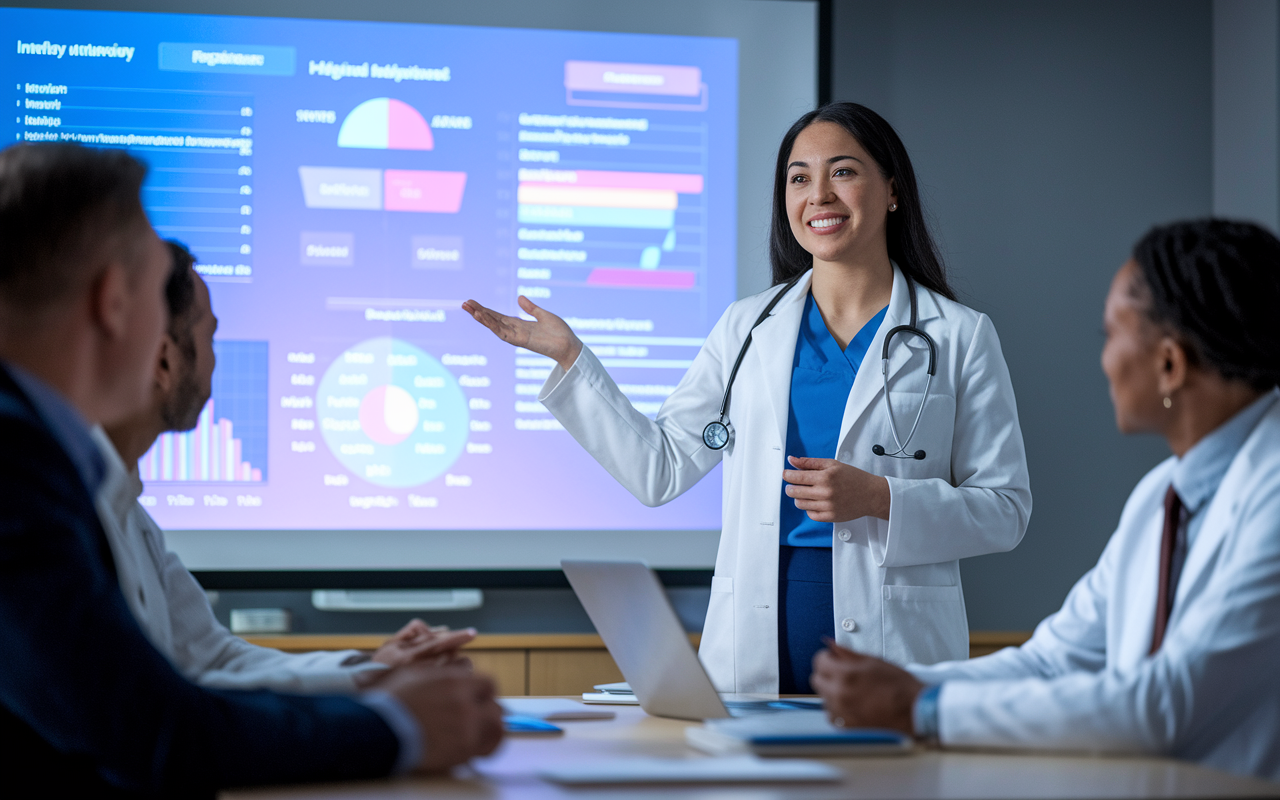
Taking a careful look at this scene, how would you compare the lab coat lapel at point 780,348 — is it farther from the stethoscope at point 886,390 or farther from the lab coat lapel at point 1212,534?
the lab coat lapel at point 1212,534

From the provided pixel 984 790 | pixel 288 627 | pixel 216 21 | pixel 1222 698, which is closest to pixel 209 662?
pixel 984 790

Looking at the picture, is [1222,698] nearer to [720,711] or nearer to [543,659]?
[720,711]

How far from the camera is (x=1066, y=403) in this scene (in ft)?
11.0

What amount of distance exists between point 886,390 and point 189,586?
1.30 m

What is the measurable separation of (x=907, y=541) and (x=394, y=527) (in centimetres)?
157

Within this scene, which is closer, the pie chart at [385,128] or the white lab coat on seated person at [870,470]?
the white lab coat on seated person at [870,470]

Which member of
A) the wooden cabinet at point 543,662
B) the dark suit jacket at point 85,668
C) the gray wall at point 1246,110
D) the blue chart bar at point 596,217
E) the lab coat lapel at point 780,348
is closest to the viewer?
the dark suit jacket at point 85,668

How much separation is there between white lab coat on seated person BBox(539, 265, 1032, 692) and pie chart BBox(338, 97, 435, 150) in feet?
3.74

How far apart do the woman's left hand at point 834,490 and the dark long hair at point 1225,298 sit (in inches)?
27.7

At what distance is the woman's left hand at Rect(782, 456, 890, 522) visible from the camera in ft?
6.18

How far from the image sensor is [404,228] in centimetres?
299

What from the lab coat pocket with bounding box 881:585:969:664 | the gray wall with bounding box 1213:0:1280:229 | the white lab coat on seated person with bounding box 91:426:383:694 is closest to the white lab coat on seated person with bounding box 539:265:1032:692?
the lab coat pocket with bounding box 881:585:969:664

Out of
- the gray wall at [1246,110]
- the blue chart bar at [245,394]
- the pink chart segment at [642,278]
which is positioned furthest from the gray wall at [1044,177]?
the blue chart bar at [245,394]

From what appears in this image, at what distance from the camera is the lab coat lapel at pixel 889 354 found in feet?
6.82
